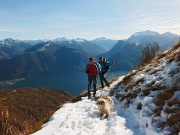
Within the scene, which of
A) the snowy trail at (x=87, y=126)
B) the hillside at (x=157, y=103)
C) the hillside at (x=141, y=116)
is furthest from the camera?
the snowy trail at (x=87, y=126)

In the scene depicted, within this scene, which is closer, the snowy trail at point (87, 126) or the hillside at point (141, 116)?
the hillside at point (141, 116)

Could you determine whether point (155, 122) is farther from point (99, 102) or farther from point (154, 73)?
point (154, 73)

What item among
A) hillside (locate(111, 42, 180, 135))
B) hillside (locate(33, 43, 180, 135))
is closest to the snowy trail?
hillside (locate(33, 43, 180, 135))

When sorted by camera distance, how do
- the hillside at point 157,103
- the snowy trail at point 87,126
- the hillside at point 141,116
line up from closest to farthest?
1. the hillside at point 157,103
2. the hillside at point 141,116
3. the snowy trail at point 87,126

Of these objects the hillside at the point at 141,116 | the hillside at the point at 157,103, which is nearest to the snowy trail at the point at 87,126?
the hillside at the point at 141,116

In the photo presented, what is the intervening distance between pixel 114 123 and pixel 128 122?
1.92ft

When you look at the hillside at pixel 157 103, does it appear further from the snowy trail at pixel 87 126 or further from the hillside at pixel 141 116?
the snowy trail at pixel 87 126

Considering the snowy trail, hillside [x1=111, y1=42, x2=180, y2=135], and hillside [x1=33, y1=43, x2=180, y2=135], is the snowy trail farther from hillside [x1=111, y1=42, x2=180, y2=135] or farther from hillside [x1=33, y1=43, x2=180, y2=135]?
hillside [x1=111, y1=42, x2=180, y2=135]

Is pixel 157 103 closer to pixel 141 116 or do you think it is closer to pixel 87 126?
pixel 141 116

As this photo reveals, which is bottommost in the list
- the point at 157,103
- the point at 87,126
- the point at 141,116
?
the point at 87,126

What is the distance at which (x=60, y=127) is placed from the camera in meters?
9.93

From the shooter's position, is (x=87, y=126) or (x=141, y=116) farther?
(x=87, y=126)

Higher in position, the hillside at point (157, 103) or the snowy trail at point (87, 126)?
the hillside at point (157, 103)

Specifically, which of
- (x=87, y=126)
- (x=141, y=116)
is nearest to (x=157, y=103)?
(x=141, y=116)
